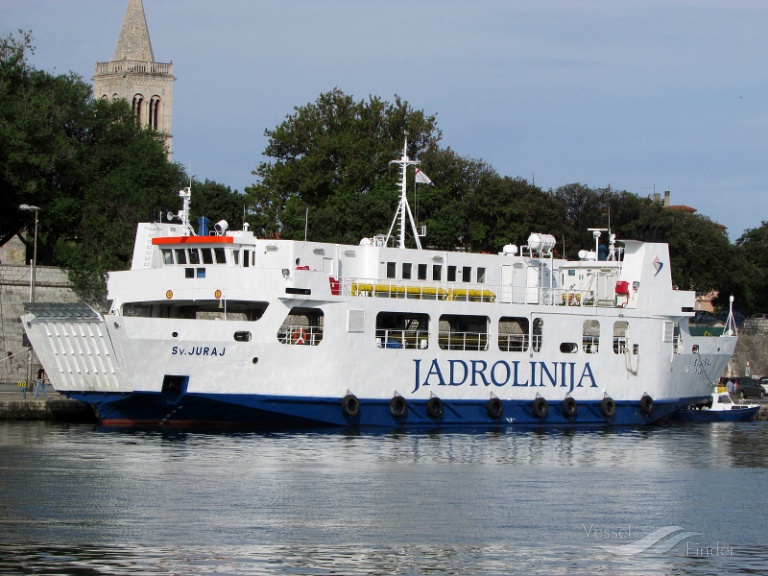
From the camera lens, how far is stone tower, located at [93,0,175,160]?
136875 millimetres

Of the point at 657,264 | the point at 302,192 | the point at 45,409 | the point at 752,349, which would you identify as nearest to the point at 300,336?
the point at 45,409

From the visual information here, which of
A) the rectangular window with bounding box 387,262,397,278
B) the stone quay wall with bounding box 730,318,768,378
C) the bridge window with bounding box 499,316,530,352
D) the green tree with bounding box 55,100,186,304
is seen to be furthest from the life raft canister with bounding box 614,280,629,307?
the stone quay wall with bounding box 730,318,768,378

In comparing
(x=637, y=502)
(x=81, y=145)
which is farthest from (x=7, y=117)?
(x=637, y=502)

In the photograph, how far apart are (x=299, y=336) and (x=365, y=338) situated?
2.03 metres

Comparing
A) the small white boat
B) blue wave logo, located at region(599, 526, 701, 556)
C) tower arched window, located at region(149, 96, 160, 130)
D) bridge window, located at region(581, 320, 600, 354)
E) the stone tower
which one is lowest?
blue wave logo, located at region(599, 526, 701, 556)

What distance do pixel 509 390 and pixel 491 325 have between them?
2.24m

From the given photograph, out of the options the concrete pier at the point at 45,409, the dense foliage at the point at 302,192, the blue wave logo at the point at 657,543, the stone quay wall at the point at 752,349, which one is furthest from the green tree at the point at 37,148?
the blue wave logo at the point at 657,543

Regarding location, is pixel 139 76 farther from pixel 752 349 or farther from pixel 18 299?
pixel 18 299

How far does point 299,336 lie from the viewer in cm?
4056

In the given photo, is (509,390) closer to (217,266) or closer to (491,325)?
(491,325)

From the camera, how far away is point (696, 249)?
3600 inches

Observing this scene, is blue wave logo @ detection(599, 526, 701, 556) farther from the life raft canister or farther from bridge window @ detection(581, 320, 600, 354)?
the life raft canister

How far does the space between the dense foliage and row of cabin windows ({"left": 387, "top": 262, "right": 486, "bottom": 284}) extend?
16.2 m

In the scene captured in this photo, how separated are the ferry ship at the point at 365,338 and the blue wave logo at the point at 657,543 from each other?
1656cm
